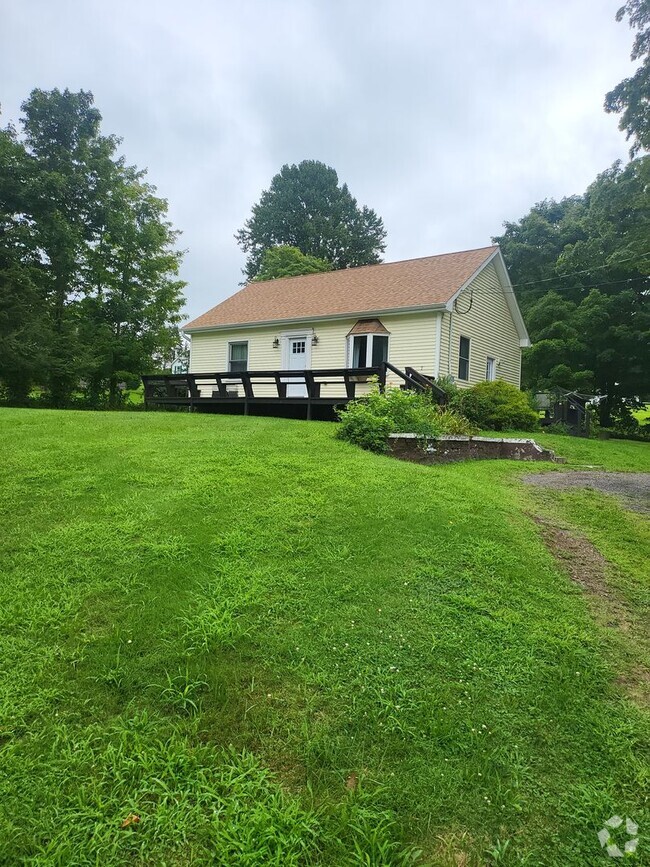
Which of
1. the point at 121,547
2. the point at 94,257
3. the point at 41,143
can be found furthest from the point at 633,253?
the point at 41,143

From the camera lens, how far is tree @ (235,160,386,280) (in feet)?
142

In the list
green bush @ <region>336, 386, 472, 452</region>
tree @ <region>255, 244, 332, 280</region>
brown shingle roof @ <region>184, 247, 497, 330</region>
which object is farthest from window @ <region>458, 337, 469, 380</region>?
tree @ <region>255, 244, 332, 280</region>

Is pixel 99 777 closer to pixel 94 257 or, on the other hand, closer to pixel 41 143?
pixel 94 257

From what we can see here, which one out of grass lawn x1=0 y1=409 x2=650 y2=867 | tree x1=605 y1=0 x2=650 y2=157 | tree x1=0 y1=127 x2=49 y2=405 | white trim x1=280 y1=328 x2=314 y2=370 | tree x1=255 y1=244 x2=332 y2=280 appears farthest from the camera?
tree x1=255 y1=244 x2=332 y2=280

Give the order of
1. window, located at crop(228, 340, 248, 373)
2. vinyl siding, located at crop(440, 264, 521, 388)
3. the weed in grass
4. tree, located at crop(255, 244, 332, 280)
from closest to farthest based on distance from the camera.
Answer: the weed in grass < vinyl siding, located at crop(440, 264, 521, 388) < window, located at crop(228, 340, 248, 373) < tree, located at crop(255, 244, 332, 280)

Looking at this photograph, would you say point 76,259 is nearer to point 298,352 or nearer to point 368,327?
point 298,352

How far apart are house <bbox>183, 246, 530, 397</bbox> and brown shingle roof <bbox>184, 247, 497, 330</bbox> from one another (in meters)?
0.04

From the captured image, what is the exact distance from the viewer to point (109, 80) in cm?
1583

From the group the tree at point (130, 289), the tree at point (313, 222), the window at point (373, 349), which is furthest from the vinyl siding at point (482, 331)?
the tree at point (313, 222)

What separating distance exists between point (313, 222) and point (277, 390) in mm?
33767

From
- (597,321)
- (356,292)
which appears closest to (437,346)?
(356,292)

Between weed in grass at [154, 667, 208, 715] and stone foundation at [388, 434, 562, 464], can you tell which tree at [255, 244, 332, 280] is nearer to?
stone foundation at [388, 434, 562, 464]

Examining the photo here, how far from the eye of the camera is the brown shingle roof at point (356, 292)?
14844 mm

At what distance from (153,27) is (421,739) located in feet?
51.4
